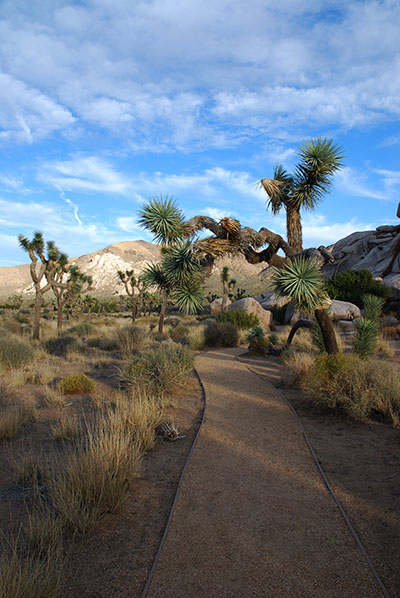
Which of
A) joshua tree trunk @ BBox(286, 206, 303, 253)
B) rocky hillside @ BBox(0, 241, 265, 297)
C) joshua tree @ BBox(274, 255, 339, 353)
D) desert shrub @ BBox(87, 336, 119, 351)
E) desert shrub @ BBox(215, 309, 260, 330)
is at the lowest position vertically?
desert shrub @ BBox(87, 336, 119, 351)

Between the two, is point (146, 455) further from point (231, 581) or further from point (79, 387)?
point (79, 387)

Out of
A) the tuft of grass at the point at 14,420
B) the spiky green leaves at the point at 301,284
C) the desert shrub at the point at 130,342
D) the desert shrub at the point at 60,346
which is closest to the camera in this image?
the tuft of grass at the point at 14,420

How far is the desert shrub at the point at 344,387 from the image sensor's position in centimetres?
796

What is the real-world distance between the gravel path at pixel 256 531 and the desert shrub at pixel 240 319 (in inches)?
692

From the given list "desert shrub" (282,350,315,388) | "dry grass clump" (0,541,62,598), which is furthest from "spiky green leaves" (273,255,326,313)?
"dry grass clump" (0,541,62,598)

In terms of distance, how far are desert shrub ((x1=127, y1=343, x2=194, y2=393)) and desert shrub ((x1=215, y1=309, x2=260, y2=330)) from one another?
12.9m

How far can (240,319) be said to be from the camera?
2500 cm

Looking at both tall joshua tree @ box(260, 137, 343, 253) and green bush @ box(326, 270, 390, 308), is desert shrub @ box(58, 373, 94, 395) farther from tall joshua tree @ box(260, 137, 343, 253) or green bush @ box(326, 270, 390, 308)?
green bush @ box(326, 270, 390, 308)

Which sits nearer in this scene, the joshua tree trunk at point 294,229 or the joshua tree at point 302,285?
the joshua tree at point 302,285

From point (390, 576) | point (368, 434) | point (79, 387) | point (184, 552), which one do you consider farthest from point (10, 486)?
point (368, 434)

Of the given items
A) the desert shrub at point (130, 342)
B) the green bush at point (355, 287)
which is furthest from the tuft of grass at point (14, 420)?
the green bush at point (355, 287)

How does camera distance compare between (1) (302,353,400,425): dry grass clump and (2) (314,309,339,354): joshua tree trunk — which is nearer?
(1) (302,353,400,425): dry grass clump

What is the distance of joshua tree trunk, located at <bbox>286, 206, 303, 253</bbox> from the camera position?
11.4 meters

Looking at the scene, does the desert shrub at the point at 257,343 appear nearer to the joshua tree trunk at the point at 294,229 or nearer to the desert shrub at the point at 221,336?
the desert shrub at the point at 221,336
